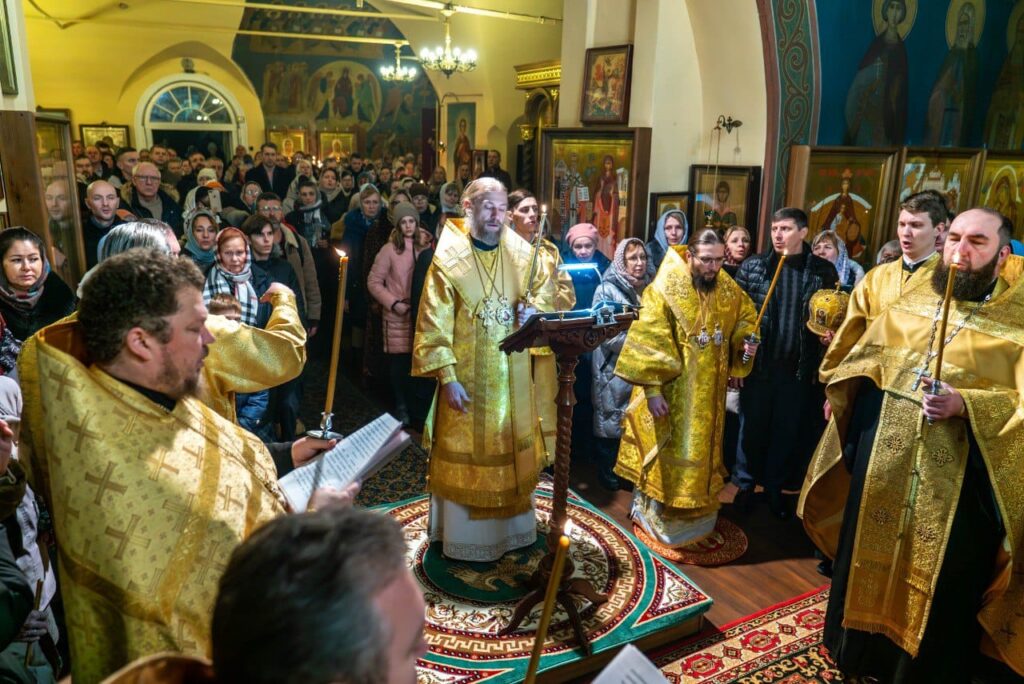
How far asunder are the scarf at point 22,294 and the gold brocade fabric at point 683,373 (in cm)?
271

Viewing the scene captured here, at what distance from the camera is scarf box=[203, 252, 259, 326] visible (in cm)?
377

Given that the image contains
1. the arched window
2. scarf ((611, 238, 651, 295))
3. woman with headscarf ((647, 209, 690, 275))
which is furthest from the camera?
the arched window

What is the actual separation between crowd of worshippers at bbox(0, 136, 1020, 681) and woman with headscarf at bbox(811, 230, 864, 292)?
15 millimetres

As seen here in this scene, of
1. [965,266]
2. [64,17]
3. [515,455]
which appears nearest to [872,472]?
[965,266]

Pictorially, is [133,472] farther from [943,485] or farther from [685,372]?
[685,372]

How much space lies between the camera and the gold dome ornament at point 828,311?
3715 mm

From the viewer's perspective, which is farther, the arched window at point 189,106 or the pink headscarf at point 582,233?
the arched window at point 189,106

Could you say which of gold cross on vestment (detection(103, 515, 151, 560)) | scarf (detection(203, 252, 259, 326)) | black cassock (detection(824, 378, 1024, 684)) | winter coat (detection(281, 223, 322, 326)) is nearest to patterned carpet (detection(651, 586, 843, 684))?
black cassock (detection(824, 378, 1024, 684))

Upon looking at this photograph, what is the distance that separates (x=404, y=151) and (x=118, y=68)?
284 inches

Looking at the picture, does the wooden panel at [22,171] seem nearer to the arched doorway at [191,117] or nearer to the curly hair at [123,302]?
the curly hair at [123,302]

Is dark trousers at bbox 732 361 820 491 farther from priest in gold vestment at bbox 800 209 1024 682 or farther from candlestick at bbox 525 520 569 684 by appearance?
candlestick at bbox 525 520 569 684

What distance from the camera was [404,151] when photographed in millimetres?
20266

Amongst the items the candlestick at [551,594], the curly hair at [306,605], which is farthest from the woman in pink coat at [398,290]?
the curly hair at [306,605]

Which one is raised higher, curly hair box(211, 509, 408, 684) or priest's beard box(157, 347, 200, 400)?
priest's beard box(157, 347, 200, 400)
